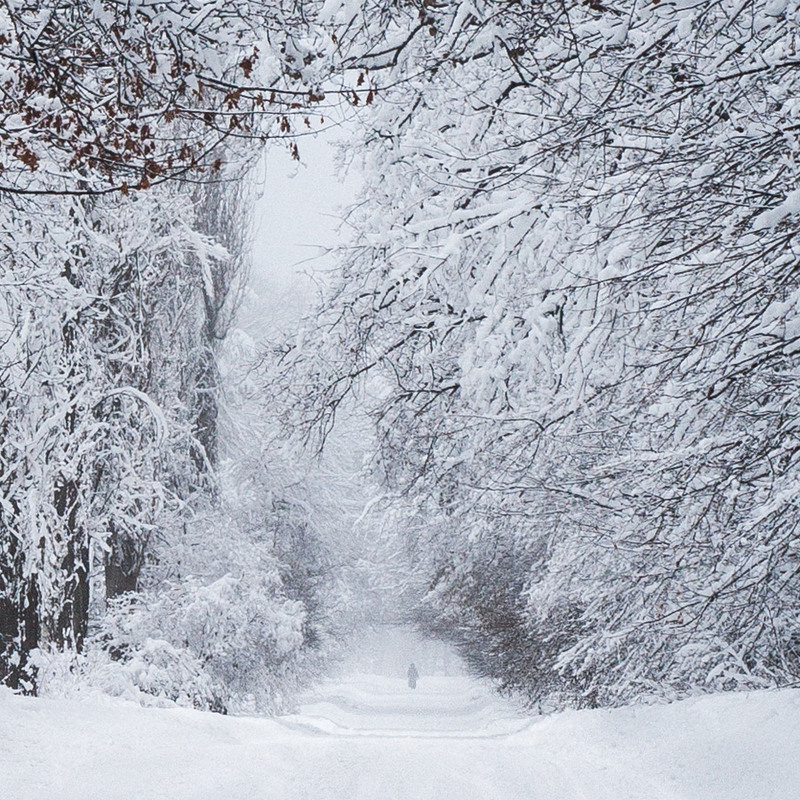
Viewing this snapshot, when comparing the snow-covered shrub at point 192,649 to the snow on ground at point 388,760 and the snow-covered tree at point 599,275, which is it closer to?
the snow on ground at point 388,760

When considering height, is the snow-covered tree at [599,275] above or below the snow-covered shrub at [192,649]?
above

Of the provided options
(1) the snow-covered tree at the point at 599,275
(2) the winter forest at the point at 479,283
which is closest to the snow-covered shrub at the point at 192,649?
(2) the winter forest at the point at 479,283

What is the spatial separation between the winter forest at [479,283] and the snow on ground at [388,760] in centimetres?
72

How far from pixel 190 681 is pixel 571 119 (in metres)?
10.8

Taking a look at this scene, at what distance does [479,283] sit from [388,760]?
4824mm

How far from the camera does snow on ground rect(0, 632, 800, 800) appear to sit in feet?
20.5

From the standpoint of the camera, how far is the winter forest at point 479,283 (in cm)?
457

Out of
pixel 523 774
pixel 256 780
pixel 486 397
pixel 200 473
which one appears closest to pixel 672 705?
pixel 523 774

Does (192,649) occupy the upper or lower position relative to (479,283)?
lower

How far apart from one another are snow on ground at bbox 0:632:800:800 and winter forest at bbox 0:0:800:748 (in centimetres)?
72

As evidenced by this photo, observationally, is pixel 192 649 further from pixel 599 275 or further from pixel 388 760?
pixel 599 275

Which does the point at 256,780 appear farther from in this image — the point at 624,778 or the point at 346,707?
the point at 346,707

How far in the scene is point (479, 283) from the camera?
5727 mm

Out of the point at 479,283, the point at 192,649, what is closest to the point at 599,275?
the point at 479,283
